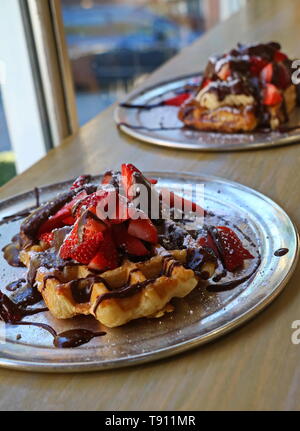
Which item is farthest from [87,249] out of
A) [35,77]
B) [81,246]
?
[35,77]

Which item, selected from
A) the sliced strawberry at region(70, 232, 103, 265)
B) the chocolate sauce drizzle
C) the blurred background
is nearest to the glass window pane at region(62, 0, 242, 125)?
the blurred background

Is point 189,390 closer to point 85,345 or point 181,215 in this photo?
point 85,345

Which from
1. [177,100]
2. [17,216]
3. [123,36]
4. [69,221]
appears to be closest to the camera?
[69,221]

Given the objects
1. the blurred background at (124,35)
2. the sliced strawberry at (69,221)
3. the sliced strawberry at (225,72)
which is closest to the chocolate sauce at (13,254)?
the sliced strawberry at (69,221)

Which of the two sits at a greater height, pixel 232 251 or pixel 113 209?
pixel 113 209

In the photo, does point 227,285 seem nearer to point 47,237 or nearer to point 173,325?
point 173,325

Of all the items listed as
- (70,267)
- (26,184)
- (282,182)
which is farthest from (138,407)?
(26,184)

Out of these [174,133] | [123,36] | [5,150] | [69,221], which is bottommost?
[123,36]

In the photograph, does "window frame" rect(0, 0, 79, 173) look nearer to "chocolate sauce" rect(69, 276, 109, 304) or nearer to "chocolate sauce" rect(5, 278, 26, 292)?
"chocolate sauce" rect(5, 278, 26, 292)
